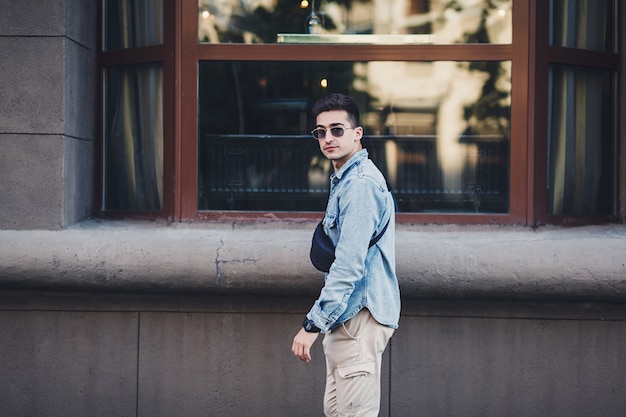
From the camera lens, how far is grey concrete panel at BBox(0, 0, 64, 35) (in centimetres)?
548

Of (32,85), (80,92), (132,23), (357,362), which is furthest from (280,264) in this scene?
(132,23)

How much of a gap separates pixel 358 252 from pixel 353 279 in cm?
12

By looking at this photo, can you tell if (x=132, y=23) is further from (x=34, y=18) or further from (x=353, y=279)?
(x=353, y=279)

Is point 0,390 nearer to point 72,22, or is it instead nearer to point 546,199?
point 72,22

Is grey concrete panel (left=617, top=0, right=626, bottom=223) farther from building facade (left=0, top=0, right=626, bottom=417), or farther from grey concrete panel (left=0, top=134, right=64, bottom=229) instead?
grey concrete panel (left=0, top=134, right=64, bottom=229)

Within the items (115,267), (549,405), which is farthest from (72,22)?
(549,405)

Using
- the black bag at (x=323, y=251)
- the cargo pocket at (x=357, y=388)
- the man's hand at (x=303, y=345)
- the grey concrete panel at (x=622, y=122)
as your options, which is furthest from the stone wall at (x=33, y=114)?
the grey concrete panel at (x=622, y=122)

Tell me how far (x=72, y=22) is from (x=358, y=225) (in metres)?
3.02

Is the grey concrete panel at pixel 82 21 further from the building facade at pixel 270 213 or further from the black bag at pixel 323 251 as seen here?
the black bag at pixel 323 251

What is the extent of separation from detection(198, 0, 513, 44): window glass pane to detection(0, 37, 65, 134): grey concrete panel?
102 centimetres

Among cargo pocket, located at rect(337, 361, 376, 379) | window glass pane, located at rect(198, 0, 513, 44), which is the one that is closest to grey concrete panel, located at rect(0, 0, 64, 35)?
window glass pane, located at rect(198, 0, 513, 44)

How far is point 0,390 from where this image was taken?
5.43m

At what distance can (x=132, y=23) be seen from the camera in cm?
596

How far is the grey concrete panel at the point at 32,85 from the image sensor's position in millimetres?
5473
